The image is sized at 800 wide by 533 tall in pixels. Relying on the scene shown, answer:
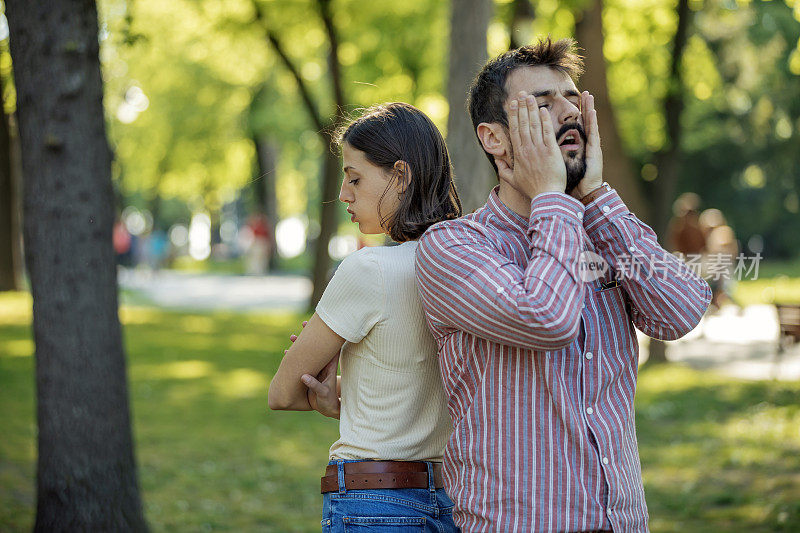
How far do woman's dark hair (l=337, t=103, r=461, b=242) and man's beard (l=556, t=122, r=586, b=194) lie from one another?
0.36 meters

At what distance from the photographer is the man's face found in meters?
2.18

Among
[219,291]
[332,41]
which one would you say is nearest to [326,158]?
[332,41]

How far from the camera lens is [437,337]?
2258 mm

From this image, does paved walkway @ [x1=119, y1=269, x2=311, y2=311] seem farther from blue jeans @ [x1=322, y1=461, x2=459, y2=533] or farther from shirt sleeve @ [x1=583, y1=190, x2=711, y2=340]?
shirt sleeve @ [x1=583, y1=190, x2=711, y2=340]

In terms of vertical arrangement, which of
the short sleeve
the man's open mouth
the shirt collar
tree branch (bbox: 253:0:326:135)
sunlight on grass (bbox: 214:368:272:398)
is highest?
tree branch (bbox: 253:0:326:135)

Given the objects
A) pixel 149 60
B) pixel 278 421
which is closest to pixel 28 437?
pixel 278 421

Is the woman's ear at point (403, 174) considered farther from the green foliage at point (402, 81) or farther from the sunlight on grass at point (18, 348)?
the sunlight on grass at point (18, 348)

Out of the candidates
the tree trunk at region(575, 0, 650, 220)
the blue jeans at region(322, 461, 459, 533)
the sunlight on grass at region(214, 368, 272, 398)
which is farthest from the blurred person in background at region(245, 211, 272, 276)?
the blue jeans at region(322, 461, 459, 533)

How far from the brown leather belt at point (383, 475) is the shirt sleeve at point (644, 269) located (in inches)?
25.9

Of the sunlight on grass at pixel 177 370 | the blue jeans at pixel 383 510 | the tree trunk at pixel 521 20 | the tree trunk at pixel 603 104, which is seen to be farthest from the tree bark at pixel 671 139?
the blue jeans at pixel 383 510

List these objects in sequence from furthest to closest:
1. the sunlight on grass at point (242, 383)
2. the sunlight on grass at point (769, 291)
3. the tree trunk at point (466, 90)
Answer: the sunlight on grass at point (769, 291) < the sunlight on grass at point (242, 383) < the tree trunk at point (466, 90)

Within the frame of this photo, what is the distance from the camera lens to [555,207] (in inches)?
81.9

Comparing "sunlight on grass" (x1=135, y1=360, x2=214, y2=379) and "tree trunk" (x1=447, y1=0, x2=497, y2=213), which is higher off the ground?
"tree trunk" (x1=447, y1=0, x2=497, y2=213)

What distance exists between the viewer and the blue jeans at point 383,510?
2.30 m
